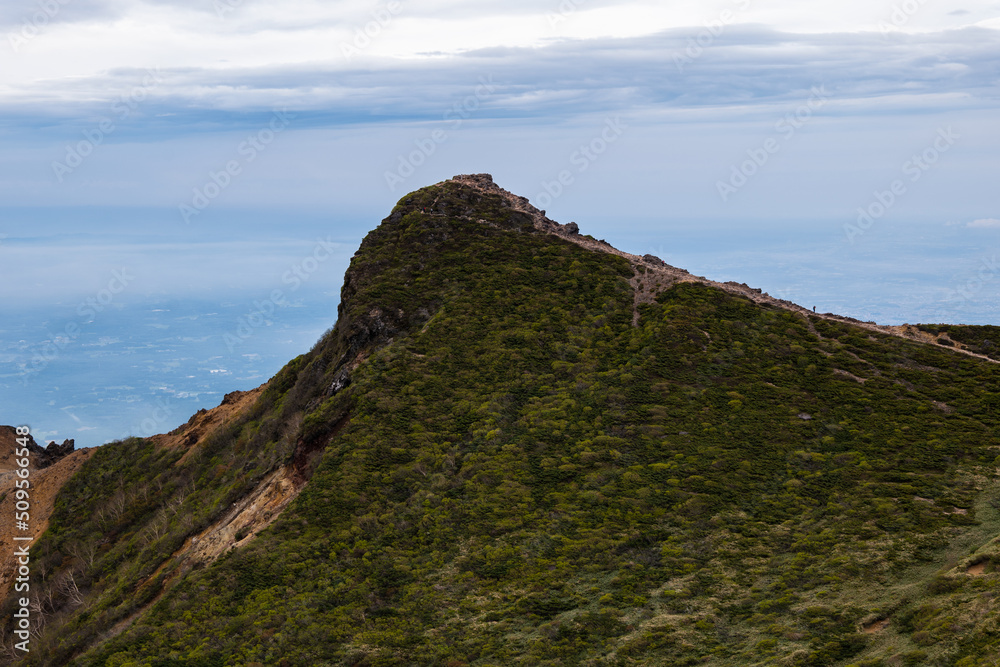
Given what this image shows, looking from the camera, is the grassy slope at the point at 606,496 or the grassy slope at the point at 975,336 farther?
the grassy slope at the point at 975,336

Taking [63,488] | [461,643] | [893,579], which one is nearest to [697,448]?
[893,579]

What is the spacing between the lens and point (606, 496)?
3609 cm

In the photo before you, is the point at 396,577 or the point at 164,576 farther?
the point at 164,576

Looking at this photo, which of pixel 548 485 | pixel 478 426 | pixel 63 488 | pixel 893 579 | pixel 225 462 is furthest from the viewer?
pixel 63 488

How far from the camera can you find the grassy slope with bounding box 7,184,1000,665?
2758 centimetres

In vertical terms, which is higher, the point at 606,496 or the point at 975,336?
the point at 975,336

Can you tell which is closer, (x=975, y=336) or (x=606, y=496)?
(x=606, y=496)

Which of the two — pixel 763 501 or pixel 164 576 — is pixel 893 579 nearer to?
pixel 763 501

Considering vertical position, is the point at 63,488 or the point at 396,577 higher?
the point at 63,488

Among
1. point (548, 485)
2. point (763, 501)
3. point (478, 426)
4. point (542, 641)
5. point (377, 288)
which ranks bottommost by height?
point (542, 641)

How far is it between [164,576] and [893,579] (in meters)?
35.4

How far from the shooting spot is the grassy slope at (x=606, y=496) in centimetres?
2758

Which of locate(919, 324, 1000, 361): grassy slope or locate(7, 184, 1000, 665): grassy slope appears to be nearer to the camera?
locate(7, 184, 1000, 665): grassy slope

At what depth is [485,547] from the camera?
34.7m
